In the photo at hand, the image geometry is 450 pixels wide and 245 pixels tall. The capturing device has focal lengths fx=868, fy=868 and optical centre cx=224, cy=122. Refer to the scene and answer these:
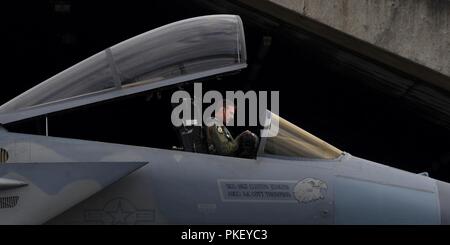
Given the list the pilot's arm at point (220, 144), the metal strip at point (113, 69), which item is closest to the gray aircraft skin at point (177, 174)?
the metal strip at point (113, 69)

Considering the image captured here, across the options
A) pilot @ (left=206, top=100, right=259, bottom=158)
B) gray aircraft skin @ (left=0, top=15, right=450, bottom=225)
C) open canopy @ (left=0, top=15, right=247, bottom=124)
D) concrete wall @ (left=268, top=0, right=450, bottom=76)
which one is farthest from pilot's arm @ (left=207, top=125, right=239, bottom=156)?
concrete wall @ (left=268, top=0, right=450, bottom=76)

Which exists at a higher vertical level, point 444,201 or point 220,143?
point 220,143

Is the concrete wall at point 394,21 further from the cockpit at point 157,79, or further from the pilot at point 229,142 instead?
the pilot at point 229,142

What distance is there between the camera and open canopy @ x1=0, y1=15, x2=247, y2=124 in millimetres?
8062

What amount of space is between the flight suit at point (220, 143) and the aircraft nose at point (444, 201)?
1980 millimetres

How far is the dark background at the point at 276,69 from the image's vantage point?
64.3 ft

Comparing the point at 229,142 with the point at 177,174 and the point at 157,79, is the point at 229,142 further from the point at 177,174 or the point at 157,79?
the point at 157,79

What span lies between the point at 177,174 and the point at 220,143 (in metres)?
0.60

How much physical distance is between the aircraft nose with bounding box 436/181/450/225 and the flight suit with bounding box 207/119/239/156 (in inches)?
77.9

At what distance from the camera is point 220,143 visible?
818 cm

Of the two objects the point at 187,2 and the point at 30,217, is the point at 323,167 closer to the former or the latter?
the point at 30,217

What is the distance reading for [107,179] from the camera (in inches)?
294

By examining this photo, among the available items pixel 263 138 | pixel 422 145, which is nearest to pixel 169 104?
pixel 263 138

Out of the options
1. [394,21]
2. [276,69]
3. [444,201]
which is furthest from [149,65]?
[276,69]
